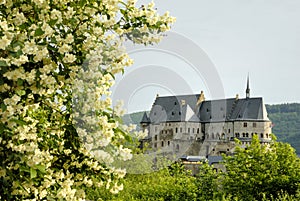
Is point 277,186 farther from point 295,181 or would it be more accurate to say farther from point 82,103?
point 82,103

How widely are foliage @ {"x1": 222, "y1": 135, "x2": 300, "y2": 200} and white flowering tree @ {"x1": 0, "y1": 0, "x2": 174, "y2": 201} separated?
7468 mm

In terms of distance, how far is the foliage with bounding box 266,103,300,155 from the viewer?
174 feet

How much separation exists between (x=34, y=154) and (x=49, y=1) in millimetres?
1046

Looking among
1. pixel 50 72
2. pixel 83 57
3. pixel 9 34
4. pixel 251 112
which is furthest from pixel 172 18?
pixel 251 112

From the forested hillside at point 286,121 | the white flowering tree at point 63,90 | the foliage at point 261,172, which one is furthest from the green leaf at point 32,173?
the forested hillside at point 286,121

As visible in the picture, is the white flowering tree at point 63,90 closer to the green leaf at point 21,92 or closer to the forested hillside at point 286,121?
the green leaf at point 21,92

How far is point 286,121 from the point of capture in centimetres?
5966

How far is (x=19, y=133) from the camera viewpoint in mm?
2977

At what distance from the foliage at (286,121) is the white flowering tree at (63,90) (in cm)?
4832

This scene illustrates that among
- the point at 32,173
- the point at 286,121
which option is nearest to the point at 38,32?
the point at 32,173

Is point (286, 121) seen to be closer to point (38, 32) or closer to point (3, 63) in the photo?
point (38, 32)

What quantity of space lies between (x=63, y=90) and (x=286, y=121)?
59222 mm

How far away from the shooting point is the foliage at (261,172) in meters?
10.7

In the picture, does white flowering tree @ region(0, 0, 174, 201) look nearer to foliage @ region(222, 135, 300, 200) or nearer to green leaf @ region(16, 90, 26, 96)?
green leaf @ region(16, 90, 26, 96)
